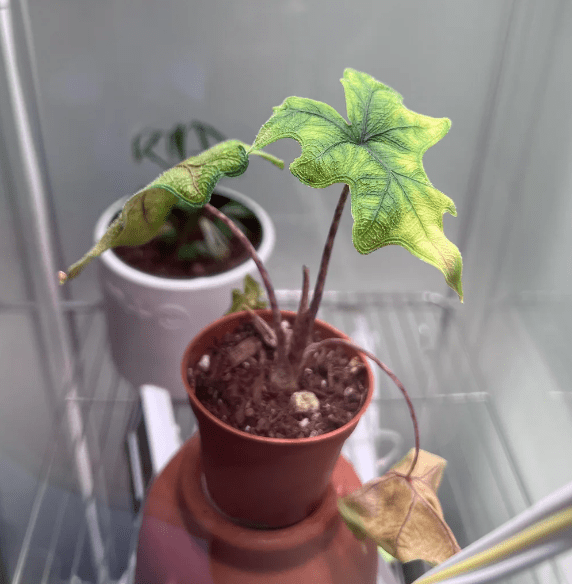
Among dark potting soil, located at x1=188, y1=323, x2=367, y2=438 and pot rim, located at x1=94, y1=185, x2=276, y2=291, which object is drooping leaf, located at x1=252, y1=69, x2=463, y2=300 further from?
pot rim, located at x1=94, y1=185, x2=276, y2=291

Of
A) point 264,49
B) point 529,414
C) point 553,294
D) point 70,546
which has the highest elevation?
point 264,49

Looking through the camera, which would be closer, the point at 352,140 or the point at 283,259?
the point at 352,140

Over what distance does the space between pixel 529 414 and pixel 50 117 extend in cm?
66

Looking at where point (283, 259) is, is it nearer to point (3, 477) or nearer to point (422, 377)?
point (422, 377)

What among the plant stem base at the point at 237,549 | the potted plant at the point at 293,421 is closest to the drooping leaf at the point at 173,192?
the potted plant at the point at 293,421

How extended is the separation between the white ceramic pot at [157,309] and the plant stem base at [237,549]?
0.26 m

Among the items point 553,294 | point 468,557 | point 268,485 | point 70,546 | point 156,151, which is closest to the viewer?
point 468,557

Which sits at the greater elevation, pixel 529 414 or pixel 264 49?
pixel 264 49

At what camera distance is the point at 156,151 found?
2.62 feet

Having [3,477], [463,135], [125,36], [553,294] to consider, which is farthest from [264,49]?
[3,477]

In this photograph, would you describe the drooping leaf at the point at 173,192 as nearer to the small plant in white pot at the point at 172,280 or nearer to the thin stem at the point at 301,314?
the thin stem at the point at 301,314

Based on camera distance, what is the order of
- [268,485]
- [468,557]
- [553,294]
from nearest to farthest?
[468,557], [268,485], [553,294]

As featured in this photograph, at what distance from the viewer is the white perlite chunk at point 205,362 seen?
0.49 m

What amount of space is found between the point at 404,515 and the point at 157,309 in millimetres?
412
